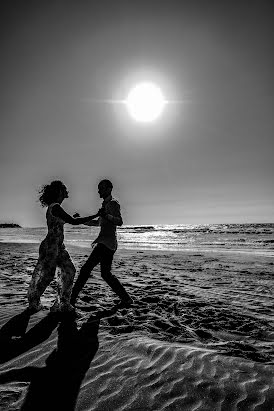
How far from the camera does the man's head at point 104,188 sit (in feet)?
19.4

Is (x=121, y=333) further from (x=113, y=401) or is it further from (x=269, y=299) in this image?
(x=269, y=299)

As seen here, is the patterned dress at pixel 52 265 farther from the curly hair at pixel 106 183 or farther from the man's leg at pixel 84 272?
the curly hair at pixel 106 183

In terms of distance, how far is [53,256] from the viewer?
5250mm

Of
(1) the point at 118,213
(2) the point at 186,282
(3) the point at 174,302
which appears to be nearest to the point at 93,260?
(1) the point at 118,213

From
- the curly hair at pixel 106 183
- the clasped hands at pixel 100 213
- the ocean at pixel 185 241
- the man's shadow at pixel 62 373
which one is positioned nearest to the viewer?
the man's shadow at pixel 62 373

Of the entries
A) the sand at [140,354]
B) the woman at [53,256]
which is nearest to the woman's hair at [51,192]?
the woman at [53,256]

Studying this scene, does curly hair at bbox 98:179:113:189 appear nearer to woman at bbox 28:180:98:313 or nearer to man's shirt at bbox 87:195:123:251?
man's shirt at bbox 87:195:123:251

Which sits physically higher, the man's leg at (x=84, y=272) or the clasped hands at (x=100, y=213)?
the clasped hands at (x=100, y=213)

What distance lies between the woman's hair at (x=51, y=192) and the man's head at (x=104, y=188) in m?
0.82

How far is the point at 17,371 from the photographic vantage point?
3.42 meters

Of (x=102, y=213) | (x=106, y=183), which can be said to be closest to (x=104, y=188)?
(x=106, y=183)

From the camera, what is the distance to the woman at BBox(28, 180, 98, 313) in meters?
5.22

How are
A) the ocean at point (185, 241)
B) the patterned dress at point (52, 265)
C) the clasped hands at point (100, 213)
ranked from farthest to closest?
the ocean at point (185, 241), the clasped hands at point (100, 213), the patterned dress at point (52, 265)

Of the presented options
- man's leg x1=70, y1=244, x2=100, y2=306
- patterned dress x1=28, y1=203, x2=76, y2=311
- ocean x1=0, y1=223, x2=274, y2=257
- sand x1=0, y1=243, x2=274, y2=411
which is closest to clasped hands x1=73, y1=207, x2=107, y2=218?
patterned dress x1=28, y1=203, x2=76, y2=311
